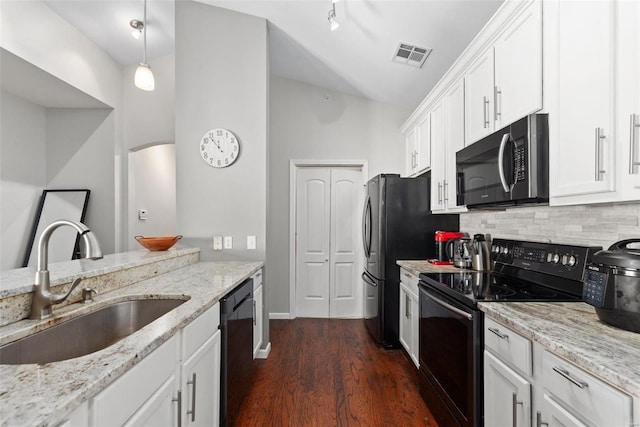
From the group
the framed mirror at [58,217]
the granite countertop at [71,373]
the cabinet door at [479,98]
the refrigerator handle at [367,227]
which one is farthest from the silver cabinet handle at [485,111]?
the framed mirror at [58,217]

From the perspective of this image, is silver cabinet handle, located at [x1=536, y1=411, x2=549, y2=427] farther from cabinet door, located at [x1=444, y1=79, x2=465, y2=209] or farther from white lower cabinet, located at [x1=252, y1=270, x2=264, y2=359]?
white lower cabinet, located at [x1=252, y1=270, x2=264, y2=359]

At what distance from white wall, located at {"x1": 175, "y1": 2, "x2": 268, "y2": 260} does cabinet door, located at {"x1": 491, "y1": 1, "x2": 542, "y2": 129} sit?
6.30 ft

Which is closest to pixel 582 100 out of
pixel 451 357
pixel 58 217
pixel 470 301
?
pixel 470 301

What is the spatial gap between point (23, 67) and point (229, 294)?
2965 millimetres

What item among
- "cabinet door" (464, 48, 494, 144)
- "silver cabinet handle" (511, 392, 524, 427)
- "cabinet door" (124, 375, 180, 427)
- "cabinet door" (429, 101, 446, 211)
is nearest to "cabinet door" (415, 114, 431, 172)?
"cabinet door" (429, 101, 446, 211)

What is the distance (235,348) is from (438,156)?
2.25 metres

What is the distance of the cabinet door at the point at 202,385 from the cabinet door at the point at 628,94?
1819 mm

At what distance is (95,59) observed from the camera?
367 cm

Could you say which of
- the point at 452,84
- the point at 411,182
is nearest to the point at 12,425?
the point at 452,84

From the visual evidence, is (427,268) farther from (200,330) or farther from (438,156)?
(200,330)

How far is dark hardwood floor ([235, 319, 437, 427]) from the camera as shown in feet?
6.92

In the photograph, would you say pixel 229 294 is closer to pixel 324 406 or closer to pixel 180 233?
pixel 324 406

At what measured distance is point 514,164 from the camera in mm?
1694

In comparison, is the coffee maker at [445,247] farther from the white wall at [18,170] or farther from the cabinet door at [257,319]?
the white wall at [18,170]
